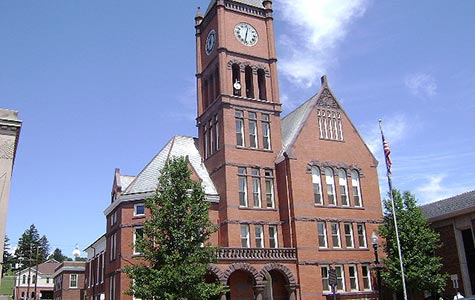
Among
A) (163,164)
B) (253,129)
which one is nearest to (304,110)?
(253,129)

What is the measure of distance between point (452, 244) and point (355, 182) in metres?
9.45

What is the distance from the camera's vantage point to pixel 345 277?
3938cm

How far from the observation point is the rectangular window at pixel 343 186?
1658 inches

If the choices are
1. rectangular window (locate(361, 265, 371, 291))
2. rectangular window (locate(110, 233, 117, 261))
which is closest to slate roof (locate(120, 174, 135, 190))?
rectangular window (locate(110, 233, 117, 261))

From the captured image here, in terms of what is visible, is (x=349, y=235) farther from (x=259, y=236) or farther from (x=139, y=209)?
(x=139, y=209)

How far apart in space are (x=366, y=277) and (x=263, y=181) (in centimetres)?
1151

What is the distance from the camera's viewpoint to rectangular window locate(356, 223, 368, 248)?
136ft

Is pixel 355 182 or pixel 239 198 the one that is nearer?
pixel 239 198

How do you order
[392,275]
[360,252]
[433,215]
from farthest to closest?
1. [433,215]
2. [360,252]
3. [392,275]

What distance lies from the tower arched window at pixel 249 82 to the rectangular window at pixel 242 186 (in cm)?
774

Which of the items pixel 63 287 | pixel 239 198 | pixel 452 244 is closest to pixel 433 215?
pixel 452 244

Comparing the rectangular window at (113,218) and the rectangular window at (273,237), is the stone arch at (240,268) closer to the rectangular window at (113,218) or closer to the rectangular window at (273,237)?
the rectangular window at (273,237)

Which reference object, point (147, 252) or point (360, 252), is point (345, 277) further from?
point (147, 252)

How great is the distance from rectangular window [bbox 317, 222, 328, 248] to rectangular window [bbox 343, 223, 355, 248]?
2.10 meters
